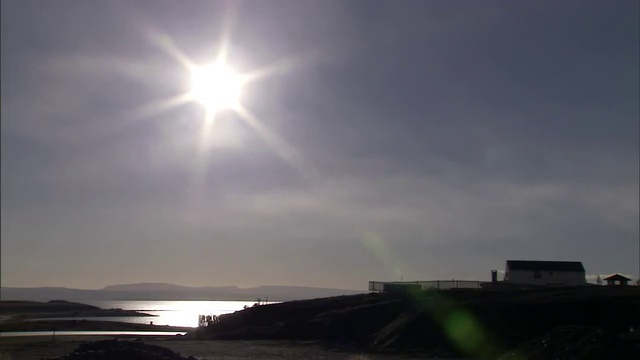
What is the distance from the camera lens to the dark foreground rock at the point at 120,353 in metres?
35.1

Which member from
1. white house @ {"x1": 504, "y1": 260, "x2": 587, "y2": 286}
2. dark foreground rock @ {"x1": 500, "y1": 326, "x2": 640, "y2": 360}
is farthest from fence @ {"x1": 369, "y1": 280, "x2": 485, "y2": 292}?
dark foreground rock @ {"x1": 500, "y1": 326, "x2": 640, "y2": 360}

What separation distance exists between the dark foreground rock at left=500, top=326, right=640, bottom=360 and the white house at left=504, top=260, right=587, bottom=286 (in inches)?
1768

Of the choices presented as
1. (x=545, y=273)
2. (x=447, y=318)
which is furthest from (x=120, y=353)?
(x=545, y=273)

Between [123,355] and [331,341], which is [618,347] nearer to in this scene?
[123,355]

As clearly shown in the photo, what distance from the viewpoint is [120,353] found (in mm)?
35719

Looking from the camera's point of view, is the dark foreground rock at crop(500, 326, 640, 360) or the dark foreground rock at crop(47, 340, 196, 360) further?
the dark foreground rock at crop(47, 340, 196, 360)

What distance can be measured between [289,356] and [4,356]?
1688cm

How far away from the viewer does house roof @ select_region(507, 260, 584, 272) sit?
263ft

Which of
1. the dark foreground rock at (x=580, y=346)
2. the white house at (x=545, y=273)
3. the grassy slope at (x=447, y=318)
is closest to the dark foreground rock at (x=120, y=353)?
the dark foreground rock at (x=580, y=346)

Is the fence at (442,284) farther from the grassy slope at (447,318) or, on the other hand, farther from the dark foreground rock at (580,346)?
the dark foreground rock at (580,346)

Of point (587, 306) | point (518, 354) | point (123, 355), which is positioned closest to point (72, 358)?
point (123, 355)

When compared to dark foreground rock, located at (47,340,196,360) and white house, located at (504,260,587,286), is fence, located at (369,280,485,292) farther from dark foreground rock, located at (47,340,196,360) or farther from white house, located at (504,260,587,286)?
dark foreground rock, located at (47,340,196,360)

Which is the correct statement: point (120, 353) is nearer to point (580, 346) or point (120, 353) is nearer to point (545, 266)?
point (580, 346)

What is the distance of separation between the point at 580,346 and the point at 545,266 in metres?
51.5
